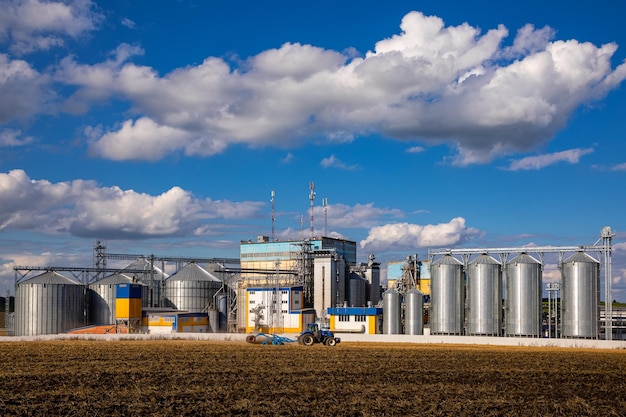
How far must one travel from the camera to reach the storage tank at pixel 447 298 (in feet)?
271

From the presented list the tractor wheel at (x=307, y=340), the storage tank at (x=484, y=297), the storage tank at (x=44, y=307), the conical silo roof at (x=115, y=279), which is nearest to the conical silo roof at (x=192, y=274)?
the conical silo roof at (x=115, y=279)

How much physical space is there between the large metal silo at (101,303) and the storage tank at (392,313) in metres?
38.2

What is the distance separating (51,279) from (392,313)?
45673mm

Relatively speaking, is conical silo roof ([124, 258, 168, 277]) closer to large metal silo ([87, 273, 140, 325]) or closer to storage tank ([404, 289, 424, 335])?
large metal silo ([87, 273, 140, 325])

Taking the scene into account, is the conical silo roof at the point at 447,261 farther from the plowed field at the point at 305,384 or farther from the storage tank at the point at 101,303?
the storage tank at the point at 101,303

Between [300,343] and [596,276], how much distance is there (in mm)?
36469

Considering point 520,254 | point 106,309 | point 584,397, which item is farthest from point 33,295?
point 584,397

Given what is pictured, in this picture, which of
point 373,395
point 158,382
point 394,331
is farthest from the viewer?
point 394,331

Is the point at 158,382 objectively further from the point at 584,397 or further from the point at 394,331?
the point at 394,331

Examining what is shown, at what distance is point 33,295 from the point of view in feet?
305

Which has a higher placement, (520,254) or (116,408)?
(520,254)

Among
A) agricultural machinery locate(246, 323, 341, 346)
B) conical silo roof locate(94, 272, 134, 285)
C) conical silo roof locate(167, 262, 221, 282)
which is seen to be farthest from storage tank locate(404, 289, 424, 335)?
conical silo roof locate(94, 272, 134, 285)

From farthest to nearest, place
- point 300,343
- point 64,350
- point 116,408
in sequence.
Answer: point 300,343, point 64,350, point 116,408

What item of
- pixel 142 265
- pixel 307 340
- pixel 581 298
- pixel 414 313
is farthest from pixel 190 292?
pixel 581 298
